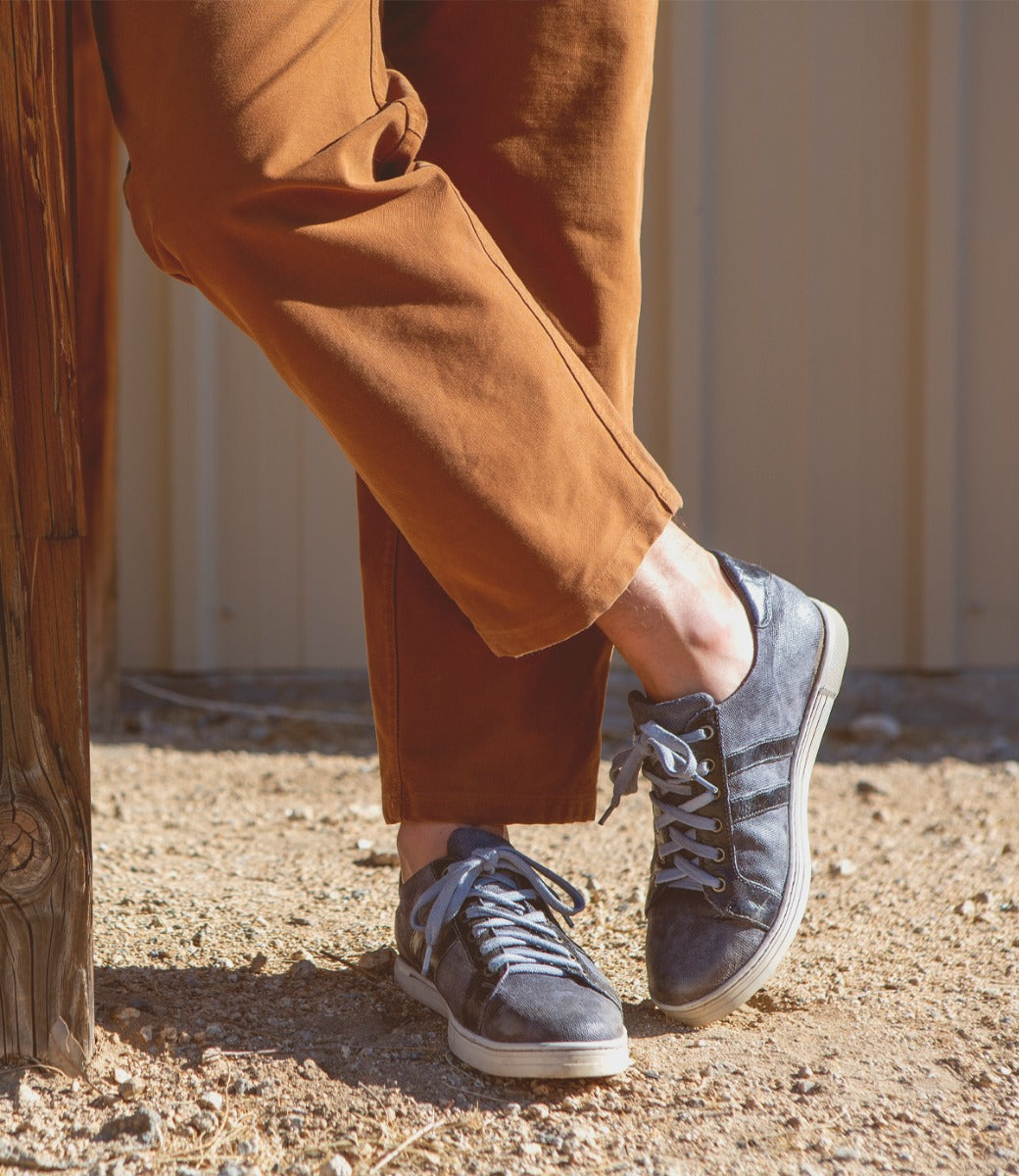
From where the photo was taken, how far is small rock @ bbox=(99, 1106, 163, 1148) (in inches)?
38.5

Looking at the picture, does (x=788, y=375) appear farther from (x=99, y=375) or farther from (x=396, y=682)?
(x=396, y=682)

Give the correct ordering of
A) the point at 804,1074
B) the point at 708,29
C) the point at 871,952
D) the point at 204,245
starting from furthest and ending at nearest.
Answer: the point at 708,29 < the point at 871,952 < the point at 804,1074 < the point at 204,245

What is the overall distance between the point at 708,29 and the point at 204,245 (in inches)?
94.9

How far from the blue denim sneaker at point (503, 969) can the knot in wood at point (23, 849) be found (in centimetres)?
34

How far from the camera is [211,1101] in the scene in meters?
1.03

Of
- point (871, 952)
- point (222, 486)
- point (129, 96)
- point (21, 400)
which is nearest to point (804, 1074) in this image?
point (871, 952)

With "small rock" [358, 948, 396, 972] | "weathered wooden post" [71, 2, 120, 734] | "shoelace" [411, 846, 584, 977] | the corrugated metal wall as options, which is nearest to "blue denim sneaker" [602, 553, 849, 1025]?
"shoelace" [411, 846, 584, 977]

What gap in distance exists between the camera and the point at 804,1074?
1080 mm

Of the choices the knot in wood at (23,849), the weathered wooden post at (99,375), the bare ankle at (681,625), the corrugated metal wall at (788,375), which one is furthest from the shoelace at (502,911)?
the corrugated metal wall at (788,375)

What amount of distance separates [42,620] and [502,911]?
0.48m

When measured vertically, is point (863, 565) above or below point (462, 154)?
below

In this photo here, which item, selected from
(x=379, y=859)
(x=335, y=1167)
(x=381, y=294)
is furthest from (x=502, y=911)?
(x=379, y=859)

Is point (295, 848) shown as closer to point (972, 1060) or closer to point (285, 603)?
point (972, 1060)

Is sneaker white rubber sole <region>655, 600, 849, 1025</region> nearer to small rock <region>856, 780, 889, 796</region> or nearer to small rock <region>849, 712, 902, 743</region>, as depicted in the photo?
small rock <region>856, 780, 889, 796</region>
